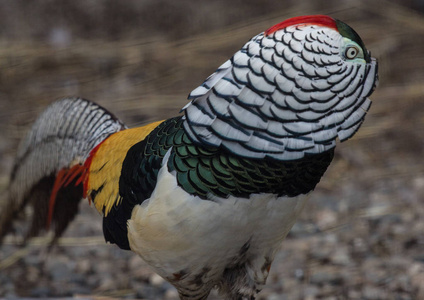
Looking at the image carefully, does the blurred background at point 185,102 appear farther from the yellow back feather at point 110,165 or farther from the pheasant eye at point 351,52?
the pheasant eye at point 351,52

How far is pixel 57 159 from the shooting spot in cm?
270

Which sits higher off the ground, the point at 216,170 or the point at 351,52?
the point at 351,52

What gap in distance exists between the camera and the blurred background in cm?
385

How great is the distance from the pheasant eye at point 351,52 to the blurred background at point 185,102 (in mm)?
2157

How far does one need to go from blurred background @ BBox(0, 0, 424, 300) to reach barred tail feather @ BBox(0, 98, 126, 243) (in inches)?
38.3

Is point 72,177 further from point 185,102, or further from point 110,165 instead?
point 185,102

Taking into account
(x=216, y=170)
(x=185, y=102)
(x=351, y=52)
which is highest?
(x=351, y=52)

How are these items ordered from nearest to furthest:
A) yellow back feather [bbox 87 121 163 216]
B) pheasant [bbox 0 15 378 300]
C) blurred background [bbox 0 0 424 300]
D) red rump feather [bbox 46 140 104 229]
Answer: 1. pheasant [bbox 0 15 378 300]
2. yellow back feather [bbox 87 121 163 216]
3. red rump feather [bbox 46 140 104 229]
4. blurred background [bbox 0 0 424 300]

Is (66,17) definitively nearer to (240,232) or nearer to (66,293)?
(66,293)

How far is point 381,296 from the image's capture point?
3570 mm

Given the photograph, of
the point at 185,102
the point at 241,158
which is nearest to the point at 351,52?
the point at 241,158

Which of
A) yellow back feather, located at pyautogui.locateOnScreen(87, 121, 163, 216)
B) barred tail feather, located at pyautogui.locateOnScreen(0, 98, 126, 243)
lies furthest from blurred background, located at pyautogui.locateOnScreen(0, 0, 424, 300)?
yellow back feather, located at pyautogui.locateOnScreen(87, 121, 163, 216)

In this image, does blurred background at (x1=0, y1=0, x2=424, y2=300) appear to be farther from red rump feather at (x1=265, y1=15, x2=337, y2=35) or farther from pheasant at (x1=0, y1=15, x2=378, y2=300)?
red rump feather at (x1=265, y1=15, x2=337, y2=35)

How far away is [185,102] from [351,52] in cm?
406
